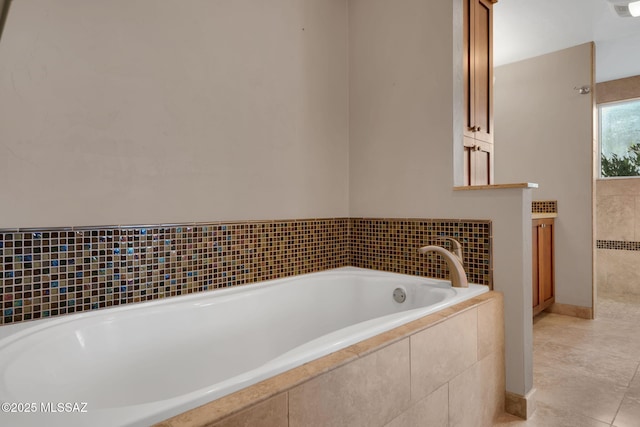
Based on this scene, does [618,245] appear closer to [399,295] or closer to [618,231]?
[618,231]

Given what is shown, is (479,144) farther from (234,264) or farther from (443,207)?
(234,264)

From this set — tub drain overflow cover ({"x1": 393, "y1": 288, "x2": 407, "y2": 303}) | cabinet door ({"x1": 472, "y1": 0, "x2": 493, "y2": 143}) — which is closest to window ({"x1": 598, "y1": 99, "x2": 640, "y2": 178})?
cabinet door ({"x1": 472, "y1": 0, "x2": 493, "y2": 143})

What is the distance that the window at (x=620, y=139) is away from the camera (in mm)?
3961

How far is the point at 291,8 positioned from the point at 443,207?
57.7 inches

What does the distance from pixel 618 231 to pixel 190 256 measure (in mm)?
4350

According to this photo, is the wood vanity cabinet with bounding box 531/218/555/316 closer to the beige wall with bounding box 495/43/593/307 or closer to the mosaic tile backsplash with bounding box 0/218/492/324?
the beige wall with bounding box 495/43/593/307

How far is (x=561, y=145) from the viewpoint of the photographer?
3318 mm

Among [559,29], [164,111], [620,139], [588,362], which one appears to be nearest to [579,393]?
[588,362]

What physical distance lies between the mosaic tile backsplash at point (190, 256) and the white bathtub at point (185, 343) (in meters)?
0.10

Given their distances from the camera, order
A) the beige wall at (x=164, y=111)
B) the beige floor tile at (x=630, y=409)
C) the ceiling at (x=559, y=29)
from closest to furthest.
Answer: the beige wall at (x=164, y=111) → the beige floor tile at (x=630, y=409) → the ceiling at (x=559, y=29)

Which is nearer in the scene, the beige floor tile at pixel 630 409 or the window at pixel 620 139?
the beige floor tile at pixel 630 409

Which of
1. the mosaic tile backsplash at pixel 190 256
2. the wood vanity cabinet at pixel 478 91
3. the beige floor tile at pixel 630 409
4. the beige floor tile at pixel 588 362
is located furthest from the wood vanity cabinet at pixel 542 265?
the mosaic tile backsplash at pixel 190 256

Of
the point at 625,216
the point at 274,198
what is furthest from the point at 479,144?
the point at 625,216

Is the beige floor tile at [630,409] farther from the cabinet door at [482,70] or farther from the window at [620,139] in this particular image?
the window at [620,139]
